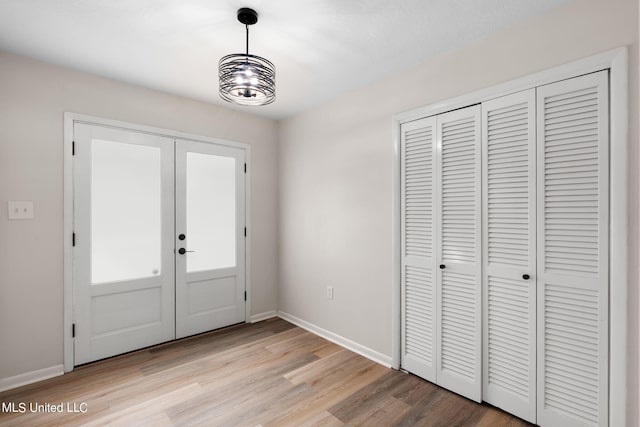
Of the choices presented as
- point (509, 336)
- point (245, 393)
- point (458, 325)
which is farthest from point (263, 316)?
point (509, 336)

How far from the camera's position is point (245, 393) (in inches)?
87.9

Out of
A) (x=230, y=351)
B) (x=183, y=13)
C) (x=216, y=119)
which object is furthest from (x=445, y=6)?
(x=230, y=351)

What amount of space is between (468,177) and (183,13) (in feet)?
6.88

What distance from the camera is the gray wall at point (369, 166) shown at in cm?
165

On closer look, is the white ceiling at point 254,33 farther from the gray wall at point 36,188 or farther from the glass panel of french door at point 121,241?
the glass panel of french door at point 121,241

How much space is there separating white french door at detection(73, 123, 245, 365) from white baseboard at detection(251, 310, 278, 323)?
0.55 feet

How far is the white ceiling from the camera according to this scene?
1.79 metres

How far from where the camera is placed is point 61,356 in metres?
2.49

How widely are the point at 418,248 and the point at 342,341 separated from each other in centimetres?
127

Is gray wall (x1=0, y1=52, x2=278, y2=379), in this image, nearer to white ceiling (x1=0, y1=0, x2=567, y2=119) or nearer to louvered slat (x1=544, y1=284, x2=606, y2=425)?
white ceiling (x1=0, y1=0, x2=567, y2=119)

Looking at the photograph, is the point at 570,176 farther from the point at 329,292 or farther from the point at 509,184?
the point at 329,292

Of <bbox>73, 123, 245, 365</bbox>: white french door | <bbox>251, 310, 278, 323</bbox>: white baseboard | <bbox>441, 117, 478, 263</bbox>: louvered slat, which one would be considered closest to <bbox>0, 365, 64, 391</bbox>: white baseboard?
<bbox>73, 123, 245, 365</bbox>: white french door

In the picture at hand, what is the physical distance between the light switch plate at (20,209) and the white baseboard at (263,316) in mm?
2284

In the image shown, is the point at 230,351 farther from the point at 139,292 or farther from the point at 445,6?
the point at 445,6
